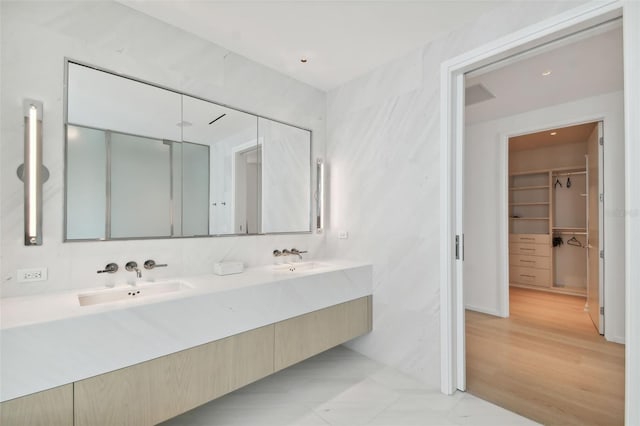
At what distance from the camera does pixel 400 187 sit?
99.7 inches

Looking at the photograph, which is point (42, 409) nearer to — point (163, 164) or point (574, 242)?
point (163, 164)

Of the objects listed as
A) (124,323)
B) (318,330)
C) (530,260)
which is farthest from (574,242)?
(124,323)

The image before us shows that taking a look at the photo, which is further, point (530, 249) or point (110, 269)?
point (530, 249)

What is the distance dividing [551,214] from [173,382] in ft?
20.0

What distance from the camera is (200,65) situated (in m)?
2.28

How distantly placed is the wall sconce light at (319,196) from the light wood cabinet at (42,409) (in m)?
2.20

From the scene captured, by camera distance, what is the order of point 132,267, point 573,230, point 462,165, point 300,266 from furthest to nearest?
1. point 573,230
2. point 300,266
3. point 462,165
4. point 132,267

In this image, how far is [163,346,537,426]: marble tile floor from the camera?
1876 mm

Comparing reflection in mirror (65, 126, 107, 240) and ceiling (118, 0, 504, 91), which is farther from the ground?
ceiling (118, 0, 504, 91)

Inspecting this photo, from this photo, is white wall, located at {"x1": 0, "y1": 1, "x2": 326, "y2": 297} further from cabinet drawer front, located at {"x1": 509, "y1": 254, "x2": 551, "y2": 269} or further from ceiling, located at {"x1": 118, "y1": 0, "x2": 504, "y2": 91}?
cabinet drawer front, located at {"x1": 509, "y1": 254, "x2": 551, "y2": 269}

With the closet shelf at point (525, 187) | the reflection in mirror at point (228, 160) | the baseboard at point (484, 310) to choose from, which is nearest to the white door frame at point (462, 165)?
the reflection in mirror at point (228, 160)

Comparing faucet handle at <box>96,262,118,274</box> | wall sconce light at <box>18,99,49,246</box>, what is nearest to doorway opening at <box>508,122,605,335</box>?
faucet handle at <box>96,262,118,274</box>

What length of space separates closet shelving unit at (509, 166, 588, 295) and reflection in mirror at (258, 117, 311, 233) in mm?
4564

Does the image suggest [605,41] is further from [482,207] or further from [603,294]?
[603,294]
